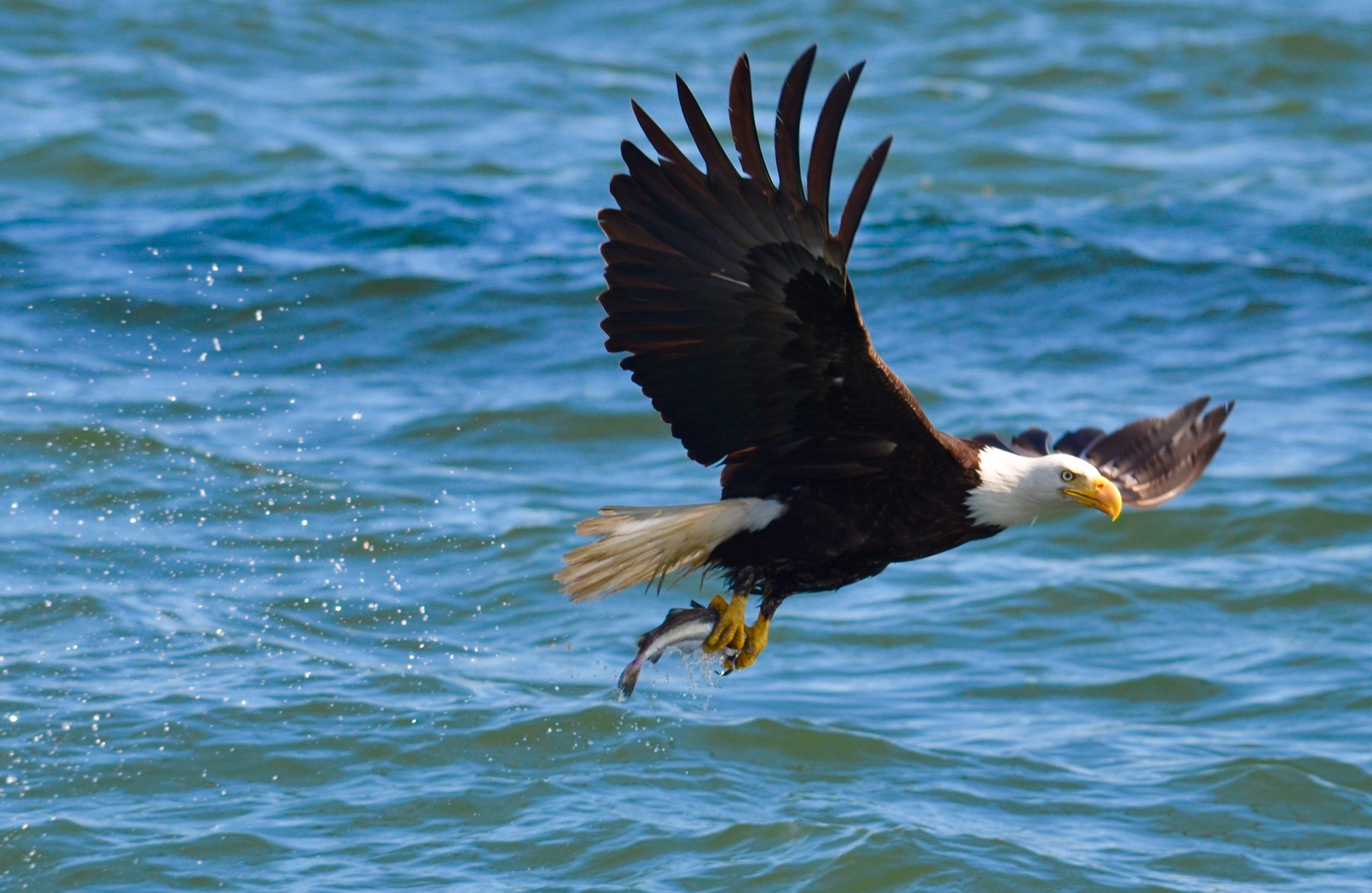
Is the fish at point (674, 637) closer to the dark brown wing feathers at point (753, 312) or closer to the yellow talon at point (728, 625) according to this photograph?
the yellow talon at point (728, 625)

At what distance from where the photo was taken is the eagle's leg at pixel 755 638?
5164 mm

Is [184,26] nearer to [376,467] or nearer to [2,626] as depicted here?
[376,467]

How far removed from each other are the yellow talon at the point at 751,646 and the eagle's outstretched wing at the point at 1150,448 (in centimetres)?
104

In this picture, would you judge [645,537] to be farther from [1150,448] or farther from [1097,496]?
[1150,448]

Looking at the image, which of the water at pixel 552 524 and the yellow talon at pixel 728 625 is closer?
the yellow talon at pixel 728 625

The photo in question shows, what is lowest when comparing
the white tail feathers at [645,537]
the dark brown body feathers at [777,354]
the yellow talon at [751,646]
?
the yellow talon at [751,646]

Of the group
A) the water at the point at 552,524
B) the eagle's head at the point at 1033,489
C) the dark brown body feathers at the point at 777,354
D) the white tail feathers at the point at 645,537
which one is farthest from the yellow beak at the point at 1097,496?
the water at the point at 552,524

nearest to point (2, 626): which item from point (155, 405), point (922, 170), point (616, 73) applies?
point (155, 405)

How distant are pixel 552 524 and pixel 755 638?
262 cm

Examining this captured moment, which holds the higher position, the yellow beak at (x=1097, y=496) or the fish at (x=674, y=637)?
the yellow beak at (x=1097, y=496)

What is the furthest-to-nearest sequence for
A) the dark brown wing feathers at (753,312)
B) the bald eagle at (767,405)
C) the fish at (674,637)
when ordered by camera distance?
the fish at (674,637) < the bald eagle at (767,405) < the dark brown wing feathers at (753,312)

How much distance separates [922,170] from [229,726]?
312 inches

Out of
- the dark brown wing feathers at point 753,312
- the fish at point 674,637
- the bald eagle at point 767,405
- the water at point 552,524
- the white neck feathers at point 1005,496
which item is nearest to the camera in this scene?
the dark brown wing feathers at point 753,312

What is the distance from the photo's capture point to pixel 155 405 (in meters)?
8.19
